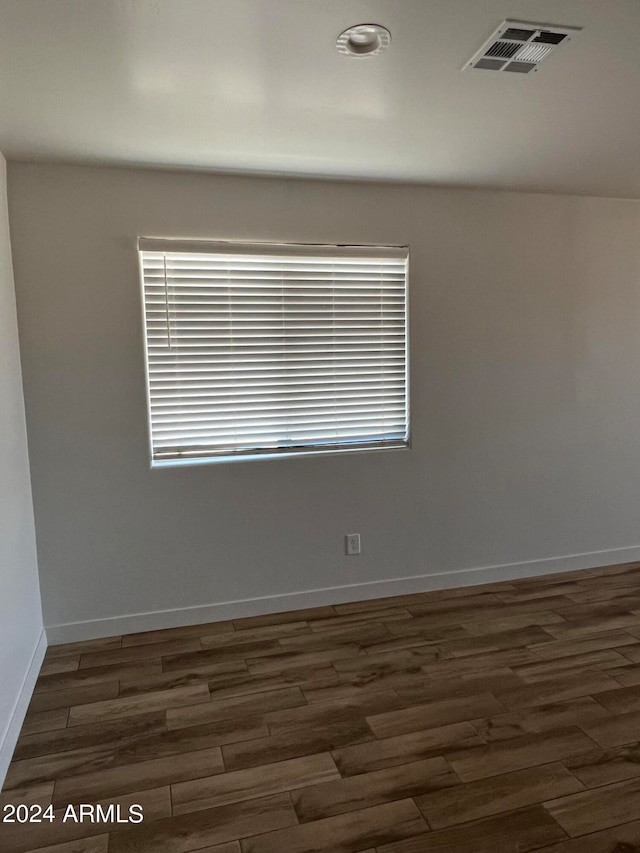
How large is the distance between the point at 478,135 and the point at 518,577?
256cm

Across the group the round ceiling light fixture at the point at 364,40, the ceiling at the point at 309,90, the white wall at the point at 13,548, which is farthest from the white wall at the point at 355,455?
the round ceiling light fixture at the point at 364,40

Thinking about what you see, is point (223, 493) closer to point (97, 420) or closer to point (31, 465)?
point (97, 420)

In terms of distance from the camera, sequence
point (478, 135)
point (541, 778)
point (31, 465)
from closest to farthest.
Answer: point (541, 778)
point (478, 135)
point (31, 465)

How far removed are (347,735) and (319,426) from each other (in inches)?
62.3

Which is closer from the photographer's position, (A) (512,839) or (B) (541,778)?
(A) (512,839)

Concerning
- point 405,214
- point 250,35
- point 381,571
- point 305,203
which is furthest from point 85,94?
point 381,571

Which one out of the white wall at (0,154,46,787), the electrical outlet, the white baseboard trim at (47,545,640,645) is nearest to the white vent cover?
the white wall at (0,154,46,787)

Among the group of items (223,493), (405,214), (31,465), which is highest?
(405,214)

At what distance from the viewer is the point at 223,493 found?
10.3ft

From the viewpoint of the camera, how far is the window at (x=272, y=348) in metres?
3.03

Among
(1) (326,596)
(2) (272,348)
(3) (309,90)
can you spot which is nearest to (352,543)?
(1) (326,596)

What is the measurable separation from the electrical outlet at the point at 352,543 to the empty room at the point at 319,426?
0.01 meters

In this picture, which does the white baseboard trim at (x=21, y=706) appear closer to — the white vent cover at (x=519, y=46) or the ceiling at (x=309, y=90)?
the ceiling at (x=309, y=90)

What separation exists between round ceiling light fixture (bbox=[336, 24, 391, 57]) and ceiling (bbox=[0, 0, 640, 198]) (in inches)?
1.3
